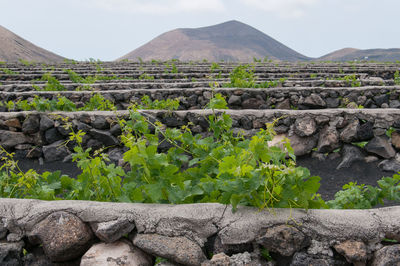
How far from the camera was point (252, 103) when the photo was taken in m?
7.10

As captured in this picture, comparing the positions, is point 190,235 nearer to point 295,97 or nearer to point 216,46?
point 295,97

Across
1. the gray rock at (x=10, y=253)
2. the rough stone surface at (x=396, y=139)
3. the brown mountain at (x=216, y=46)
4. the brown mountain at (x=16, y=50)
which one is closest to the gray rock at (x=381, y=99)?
the rough stone surface at (x=396, y=139)

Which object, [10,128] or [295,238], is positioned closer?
[295,238]

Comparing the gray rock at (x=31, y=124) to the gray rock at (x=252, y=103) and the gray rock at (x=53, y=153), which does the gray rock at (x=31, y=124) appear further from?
the gray rock at (x=252, y=103)

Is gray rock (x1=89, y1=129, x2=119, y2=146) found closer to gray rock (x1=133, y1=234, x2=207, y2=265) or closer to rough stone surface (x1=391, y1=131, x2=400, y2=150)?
gray rock (x1=133, y1=234, x2=207, y2=265)

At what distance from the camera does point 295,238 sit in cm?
161

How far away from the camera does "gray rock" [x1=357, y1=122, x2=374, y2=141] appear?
4.26m

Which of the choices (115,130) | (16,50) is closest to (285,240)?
(115,130)

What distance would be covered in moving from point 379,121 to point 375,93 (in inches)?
124

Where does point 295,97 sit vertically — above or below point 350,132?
above

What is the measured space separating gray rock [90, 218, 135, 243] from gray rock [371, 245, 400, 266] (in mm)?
1321

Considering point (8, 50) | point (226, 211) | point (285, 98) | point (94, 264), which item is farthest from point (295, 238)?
point (8, 50)

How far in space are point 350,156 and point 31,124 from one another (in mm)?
4934

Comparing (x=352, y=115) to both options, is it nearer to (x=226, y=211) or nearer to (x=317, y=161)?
(x=317, y=161)
